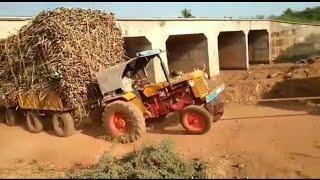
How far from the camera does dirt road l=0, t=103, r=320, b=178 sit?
754 cm

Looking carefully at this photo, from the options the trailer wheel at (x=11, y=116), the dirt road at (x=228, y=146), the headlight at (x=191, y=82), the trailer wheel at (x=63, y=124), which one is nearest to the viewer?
the dirt road at (x=228, y=146)

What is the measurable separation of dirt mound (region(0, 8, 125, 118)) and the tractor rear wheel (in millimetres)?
814

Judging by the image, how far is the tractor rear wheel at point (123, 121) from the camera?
9875 millimetres

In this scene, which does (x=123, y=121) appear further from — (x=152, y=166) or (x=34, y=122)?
(x=152, y=166)

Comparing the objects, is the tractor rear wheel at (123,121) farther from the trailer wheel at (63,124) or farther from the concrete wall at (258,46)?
the concrete wall at (258,46)

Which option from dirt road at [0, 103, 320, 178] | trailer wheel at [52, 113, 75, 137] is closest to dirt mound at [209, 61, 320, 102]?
dirt road at [0, 103, 320, 178]

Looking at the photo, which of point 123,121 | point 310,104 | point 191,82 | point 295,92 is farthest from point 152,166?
point 295,92

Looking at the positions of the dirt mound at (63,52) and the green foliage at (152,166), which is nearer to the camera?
the green foliage at (152,166)

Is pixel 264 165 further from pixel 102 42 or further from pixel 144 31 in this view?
pixel 144 31

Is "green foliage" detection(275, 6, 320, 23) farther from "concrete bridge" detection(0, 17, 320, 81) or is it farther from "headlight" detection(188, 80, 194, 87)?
"headlight" detection(188, 80, 194, 87)

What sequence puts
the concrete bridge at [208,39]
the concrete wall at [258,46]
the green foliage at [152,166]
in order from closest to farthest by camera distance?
the green foliage at [152,166], the concrete bridge at [208,39], the concrete wall at [258,46]

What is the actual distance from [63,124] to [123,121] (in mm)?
1717

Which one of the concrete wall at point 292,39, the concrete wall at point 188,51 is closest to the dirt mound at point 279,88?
the concrete wall at point 188,51

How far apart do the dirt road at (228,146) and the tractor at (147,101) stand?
0.40m
